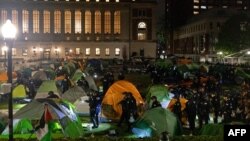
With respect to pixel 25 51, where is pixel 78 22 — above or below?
above

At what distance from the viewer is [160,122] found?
18266mm

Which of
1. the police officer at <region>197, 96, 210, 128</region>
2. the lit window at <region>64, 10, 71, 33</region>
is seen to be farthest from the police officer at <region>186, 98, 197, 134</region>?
the lit window at <region>64, 10, 71, 33</region>

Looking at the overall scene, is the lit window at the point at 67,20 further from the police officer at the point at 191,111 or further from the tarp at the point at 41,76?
the police officer at the point at 191,111

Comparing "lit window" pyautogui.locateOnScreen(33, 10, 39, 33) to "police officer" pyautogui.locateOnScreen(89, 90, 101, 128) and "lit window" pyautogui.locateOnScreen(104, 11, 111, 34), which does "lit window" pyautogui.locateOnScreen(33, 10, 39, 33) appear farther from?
"police officer" pyautogui.locateOnScreen(89, 90, 101, 128)

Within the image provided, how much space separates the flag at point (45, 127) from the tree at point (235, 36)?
73.9 meters

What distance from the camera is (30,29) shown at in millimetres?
122312

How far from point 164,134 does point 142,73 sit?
45.8 m

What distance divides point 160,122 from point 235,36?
73.8m

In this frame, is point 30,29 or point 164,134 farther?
point 30,29

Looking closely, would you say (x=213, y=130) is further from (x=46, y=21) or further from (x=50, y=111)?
(x=46, y=21)

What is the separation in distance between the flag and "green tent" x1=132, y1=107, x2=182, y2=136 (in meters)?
3.83

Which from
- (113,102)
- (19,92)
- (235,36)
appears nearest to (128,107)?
(113,102)

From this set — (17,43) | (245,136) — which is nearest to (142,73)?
(245,136)

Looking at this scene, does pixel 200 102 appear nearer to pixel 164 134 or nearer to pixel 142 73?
pixel 164 134
